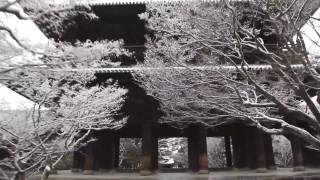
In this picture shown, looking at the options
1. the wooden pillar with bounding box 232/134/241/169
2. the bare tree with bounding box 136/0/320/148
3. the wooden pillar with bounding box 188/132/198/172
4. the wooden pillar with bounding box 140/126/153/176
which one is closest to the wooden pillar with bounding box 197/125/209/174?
the wooden pillar with bounding box 188/132/198/172

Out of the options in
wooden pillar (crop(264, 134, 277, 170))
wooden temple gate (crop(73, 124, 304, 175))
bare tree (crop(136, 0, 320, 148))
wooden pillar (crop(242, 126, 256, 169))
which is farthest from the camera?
wooden pillar (crop(264, 134, 277, 170))

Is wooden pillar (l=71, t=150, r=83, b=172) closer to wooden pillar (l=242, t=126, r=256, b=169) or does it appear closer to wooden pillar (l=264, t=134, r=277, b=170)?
wooden pillar (l=242, t=126, r=256, b=169)

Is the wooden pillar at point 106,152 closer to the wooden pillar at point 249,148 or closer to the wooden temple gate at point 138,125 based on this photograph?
the wooden temple gate at point 138,125

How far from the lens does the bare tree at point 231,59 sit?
6.65m

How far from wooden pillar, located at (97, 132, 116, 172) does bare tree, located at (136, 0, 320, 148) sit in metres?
6.40

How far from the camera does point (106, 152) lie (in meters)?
16.5

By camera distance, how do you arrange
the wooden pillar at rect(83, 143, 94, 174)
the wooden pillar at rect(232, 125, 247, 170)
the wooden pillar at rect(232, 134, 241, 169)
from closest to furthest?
1. the wooden pillar at rect(83, 143, 94, 174)
2. the wooden pillar at rect(232, 125, 247, 170)
3. the wooden pillar at rect(232, 134, 241, 169)

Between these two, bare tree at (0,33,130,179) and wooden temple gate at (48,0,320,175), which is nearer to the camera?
bare tree at (0,33,130,179)

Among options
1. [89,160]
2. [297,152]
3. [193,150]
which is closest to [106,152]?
[89,160]

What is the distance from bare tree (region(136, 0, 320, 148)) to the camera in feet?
21.8

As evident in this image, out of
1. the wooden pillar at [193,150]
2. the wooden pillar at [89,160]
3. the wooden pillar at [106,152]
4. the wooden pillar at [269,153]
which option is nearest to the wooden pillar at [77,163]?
the wooden pillar at [106,152]

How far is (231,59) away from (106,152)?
10.4m

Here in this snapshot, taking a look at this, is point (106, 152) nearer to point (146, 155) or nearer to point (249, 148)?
point (146, 155)

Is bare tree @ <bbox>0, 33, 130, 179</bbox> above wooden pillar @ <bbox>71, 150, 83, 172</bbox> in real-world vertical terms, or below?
above
